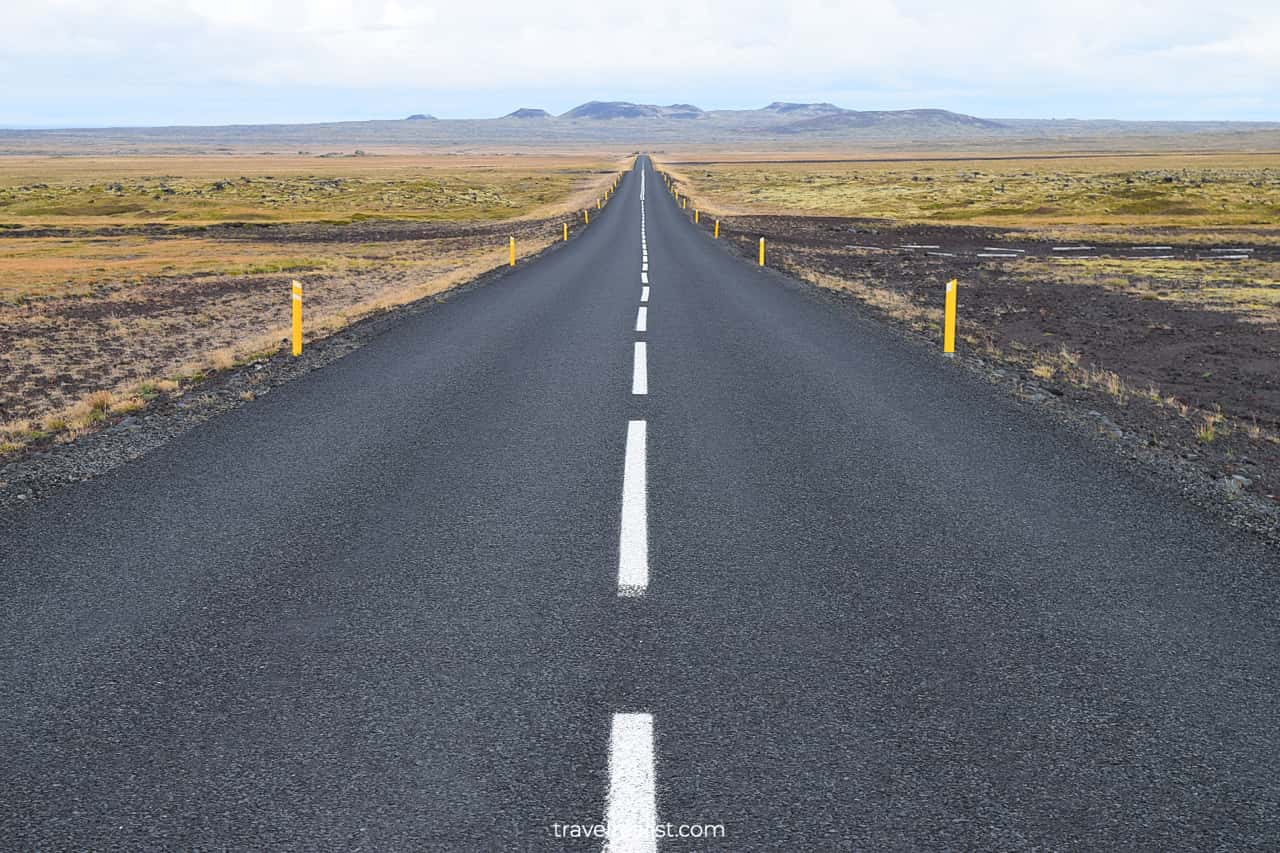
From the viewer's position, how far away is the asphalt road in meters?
3.39

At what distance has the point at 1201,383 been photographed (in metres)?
13.3

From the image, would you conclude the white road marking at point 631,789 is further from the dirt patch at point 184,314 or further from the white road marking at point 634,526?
the dirt patch at point 184,314

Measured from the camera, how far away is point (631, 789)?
3467 mm

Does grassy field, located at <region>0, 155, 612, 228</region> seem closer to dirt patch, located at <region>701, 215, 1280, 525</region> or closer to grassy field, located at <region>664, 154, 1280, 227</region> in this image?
grassy field, located at <region>664, 154, 1280, 227</region>

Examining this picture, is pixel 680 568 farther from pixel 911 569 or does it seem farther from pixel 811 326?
pixel 811 326

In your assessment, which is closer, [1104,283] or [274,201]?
[1104,283]

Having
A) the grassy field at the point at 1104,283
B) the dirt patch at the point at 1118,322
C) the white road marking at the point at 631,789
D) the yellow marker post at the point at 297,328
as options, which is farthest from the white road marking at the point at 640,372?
the white road marking at the point at 631,789

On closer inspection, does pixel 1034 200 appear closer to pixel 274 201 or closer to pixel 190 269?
pixel 190 269

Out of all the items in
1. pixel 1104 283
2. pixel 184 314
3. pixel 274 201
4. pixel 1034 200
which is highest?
pixel 274 201

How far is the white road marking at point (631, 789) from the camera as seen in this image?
321 centimetres

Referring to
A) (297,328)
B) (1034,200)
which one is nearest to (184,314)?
(297,328)

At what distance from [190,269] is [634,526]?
111 ft

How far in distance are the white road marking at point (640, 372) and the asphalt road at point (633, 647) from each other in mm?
1984

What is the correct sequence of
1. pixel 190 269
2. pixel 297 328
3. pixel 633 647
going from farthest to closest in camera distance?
pixel 190 269
pixel 297 328
pixel 633 647
